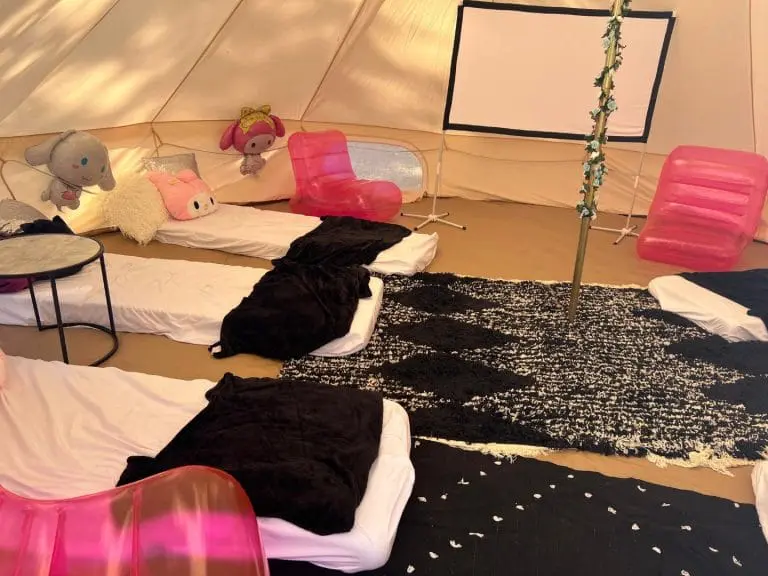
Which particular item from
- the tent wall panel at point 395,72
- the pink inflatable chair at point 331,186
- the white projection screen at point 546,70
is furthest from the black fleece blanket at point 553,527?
the tent wall panel at point 395,72

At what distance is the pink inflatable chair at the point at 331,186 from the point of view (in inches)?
187

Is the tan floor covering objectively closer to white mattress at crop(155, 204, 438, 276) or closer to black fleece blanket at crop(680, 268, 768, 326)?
white mattress at crop(155, 204, 438, 276)

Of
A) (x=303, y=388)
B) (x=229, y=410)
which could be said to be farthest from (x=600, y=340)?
(x=229, y=410)

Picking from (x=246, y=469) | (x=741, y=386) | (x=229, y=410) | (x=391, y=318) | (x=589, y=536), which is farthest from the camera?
(x=391, y=318)

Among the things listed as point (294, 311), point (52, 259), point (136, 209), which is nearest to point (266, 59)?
point (136, 209)

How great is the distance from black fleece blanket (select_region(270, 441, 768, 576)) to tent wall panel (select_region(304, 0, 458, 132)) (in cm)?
333

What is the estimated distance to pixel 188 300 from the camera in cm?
322

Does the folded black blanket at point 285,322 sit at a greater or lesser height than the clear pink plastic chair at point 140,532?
lesser

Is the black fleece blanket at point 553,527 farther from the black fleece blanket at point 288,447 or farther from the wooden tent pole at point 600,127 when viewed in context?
the wooden tent pole at point 600,127

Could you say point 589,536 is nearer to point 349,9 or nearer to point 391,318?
point 391,318

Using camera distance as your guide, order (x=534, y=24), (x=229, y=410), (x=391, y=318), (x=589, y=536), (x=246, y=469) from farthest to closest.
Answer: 1. (x=534, y=24)
2. (x=391, y=318)
3. (x=229, y=410)
4. (x=589, y=536)
5. (x=246, y=469)

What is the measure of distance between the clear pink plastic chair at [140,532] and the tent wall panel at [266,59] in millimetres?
3534

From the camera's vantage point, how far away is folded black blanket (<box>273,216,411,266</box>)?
3775 millimetres

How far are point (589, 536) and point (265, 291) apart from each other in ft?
5.94
